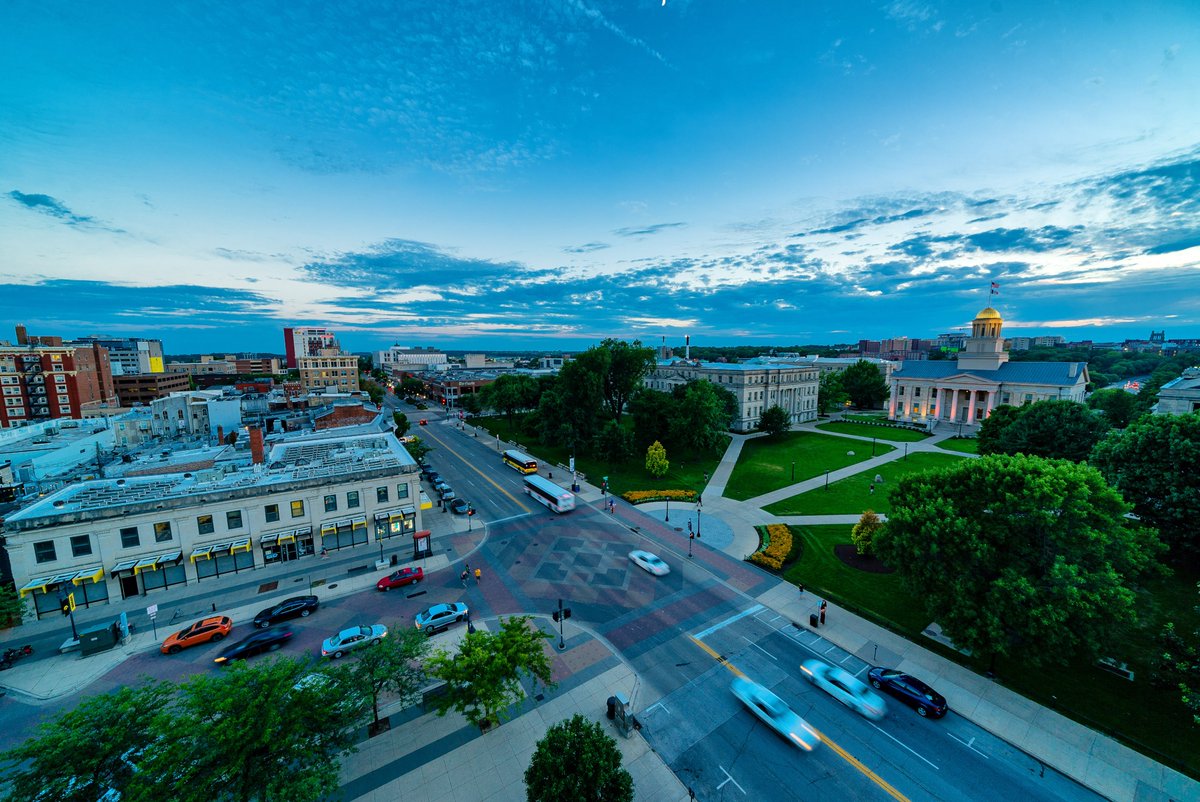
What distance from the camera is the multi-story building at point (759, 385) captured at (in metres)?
85.8

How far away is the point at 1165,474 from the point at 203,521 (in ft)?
224

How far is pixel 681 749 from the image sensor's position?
18.8m

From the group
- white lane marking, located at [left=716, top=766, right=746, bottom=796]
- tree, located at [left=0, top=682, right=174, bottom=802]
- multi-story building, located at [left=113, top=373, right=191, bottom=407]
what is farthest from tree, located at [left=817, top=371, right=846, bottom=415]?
multi-story building, located at [left=113, top=373, right=191, bottom=407]

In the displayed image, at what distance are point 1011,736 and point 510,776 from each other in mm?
21808

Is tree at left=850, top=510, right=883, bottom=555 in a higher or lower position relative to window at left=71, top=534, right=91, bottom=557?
lower

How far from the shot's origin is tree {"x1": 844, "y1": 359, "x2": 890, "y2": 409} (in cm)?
11906

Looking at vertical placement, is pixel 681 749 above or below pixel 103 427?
below

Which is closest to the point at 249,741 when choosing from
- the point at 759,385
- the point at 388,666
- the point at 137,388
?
the point at 388,666

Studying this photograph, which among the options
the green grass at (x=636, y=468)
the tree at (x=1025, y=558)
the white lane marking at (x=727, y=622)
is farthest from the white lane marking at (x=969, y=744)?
the green grass at (x=636, y=468)

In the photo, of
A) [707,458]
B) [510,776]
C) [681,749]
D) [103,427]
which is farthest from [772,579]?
[103,427]

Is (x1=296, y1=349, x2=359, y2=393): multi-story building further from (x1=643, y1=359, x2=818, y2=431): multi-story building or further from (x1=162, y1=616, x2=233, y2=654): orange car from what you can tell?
(x1=162, y1=616, x2=233, y2=654): orange car

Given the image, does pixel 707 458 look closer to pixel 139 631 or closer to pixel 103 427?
pixel 139 631

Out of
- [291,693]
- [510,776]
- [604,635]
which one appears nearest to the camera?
[291,693]

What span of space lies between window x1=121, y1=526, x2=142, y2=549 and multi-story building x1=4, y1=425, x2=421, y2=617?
0.05 m
